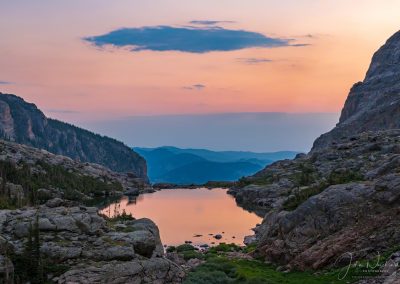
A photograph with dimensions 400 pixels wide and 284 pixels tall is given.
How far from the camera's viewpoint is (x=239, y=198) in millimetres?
185500

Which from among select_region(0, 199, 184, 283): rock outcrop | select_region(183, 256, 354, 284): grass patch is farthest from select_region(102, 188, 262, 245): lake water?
select_region(0, 199, 184, 283): rock outcrop

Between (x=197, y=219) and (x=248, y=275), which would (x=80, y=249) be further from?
(x=197, y=219)

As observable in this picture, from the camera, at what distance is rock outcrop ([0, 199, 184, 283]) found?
1660 inches

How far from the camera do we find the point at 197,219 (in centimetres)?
12794

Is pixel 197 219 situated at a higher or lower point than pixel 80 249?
lower

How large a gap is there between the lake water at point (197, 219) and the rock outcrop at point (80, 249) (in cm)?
3775

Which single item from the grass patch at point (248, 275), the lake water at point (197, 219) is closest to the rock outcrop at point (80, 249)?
the grass patch at point (248, 275)

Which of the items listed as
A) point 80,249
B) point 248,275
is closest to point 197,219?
point 248,275

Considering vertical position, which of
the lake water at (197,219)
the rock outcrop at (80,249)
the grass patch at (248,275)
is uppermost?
the rock outcrop at (80,249)

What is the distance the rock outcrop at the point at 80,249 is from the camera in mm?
42156

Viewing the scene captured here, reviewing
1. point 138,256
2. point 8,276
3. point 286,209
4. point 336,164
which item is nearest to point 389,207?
point 286,209

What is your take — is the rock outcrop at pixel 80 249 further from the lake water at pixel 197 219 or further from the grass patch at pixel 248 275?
the lake water at pixel 197 219

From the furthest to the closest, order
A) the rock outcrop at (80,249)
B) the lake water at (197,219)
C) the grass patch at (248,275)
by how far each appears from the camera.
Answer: the lake water at (197,219) → the rock outcrop at (80,249) → the grass patch at (248,275)

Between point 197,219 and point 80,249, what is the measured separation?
8322cm
